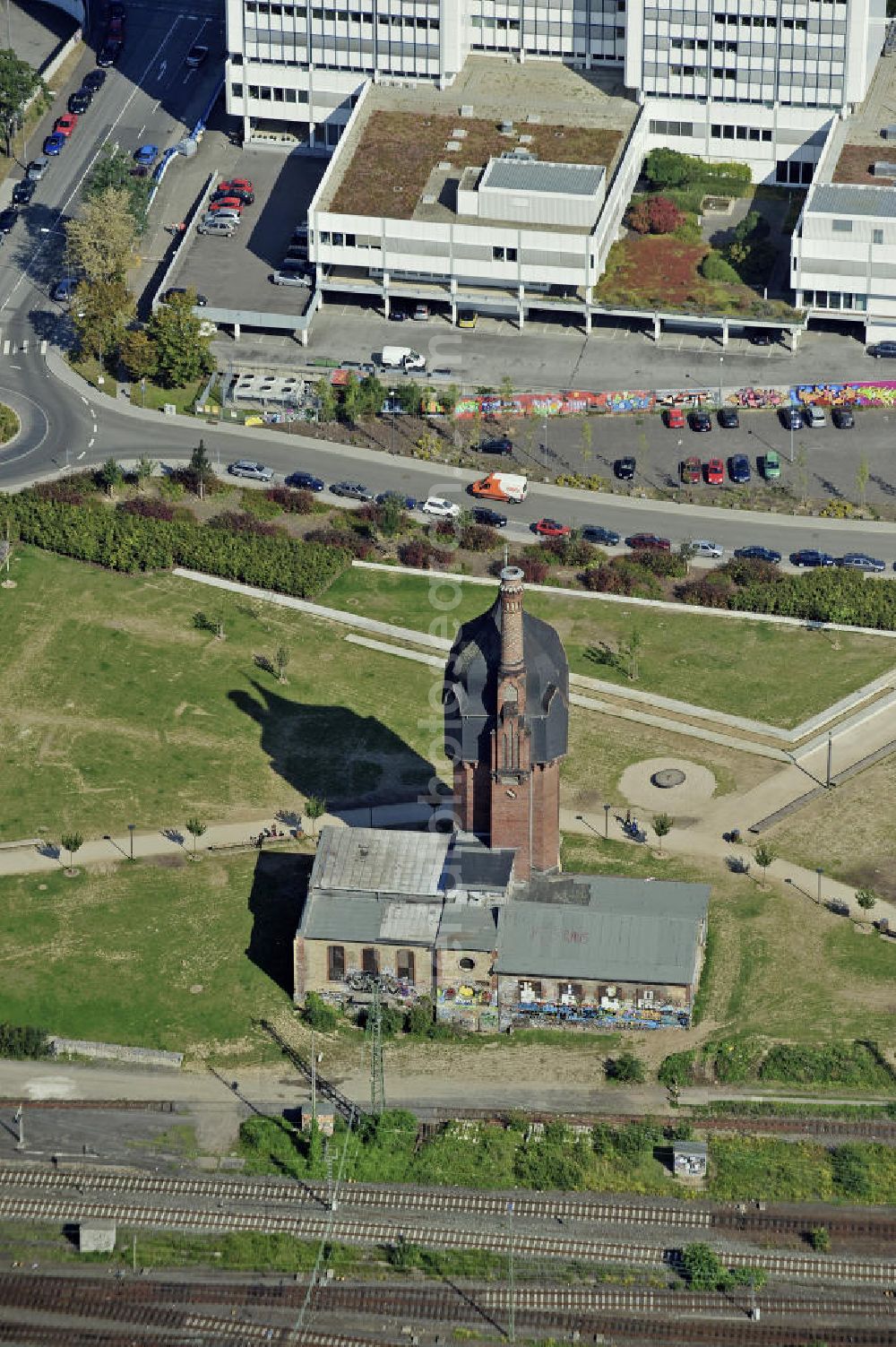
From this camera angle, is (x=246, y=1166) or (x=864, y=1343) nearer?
(x=864, y=1343)

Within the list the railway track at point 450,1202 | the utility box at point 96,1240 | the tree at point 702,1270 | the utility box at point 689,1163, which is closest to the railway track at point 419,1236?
the tree at point 702,1270

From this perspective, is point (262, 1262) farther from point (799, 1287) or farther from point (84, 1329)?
point (799, 1287)

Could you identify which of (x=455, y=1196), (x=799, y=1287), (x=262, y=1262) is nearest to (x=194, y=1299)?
(x=262, y=1262)

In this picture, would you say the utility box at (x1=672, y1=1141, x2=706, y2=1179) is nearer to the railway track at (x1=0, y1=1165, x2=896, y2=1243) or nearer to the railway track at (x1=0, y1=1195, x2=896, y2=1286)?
the railway track at (x1=0, y1=1165, x2=896, y2=1243)

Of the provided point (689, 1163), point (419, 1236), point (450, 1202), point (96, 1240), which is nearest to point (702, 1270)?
point (689, 1163)

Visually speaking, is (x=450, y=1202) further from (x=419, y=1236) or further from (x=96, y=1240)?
(x=96, y=1240)
